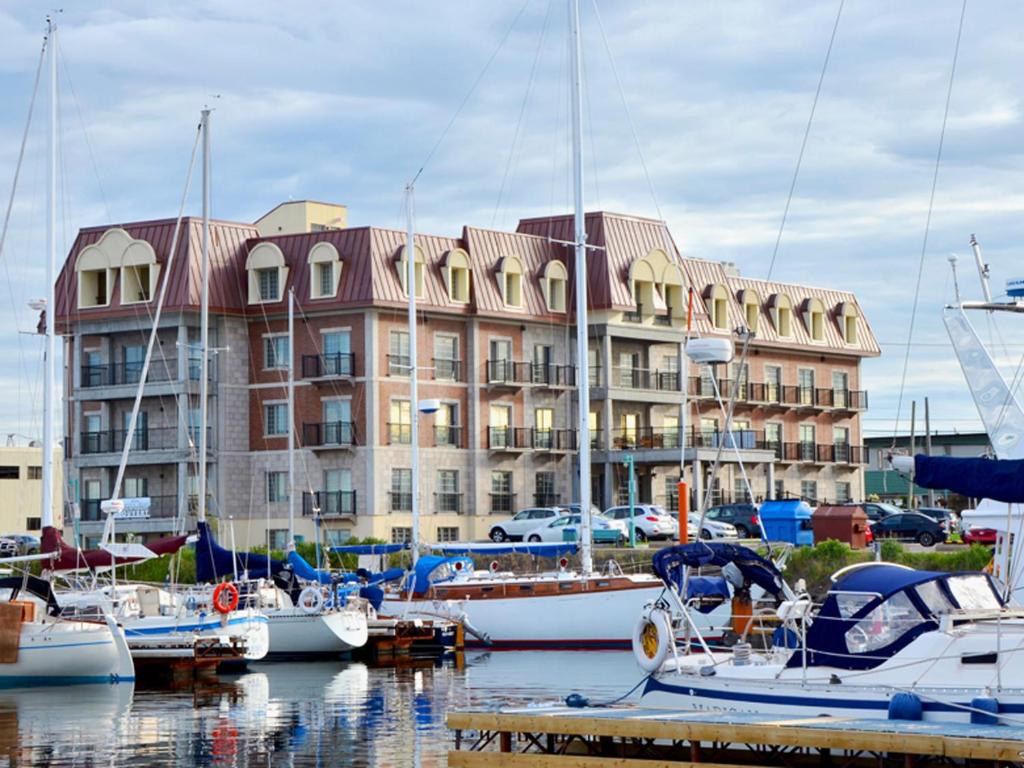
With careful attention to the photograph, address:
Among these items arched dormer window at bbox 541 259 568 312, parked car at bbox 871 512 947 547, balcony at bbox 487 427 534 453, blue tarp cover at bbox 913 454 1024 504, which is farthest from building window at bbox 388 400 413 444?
blue tarp cover at bbox 913 454 1024 504

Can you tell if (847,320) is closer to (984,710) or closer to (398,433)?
(398,433)

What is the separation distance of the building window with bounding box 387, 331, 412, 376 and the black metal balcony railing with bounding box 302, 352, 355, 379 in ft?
5.40

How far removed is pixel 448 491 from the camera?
73.8 m

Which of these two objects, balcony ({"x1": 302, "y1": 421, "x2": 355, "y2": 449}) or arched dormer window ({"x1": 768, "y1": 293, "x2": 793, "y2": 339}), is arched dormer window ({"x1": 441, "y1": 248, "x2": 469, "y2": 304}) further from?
arched dormer window ({"x1": 768, "y1": 293, "x2": 793, "y2": 339})

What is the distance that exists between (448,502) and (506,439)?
4.01 m

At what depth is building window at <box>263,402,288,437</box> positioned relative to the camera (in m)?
73.5

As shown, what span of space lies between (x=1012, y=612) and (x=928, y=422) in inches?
3346

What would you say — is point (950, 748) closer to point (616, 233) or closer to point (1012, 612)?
point (1012, 612)

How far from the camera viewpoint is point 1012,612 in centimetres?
2205

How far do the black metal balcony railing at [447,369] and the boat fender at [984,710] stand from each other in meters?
54.5

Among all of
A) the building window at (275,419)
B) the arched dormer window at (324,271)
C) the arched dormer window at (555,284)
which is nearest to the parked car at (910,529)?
the arched dormer window at (555,284)

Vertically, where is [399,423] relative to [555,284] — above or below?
below

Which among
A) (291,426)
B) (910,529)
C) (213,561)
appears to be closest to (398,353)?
(291,426)

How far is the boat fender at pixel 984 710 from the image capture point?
20.1 metres
